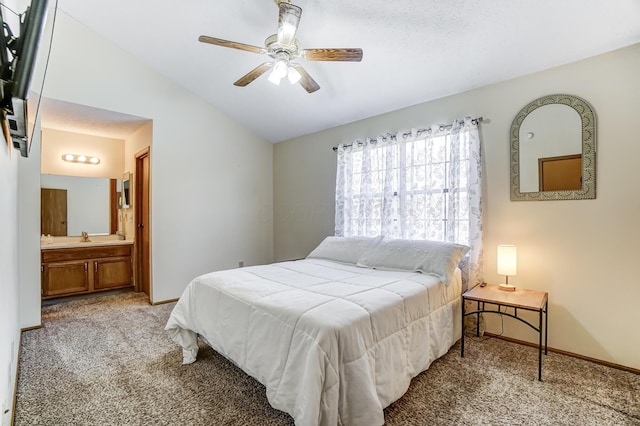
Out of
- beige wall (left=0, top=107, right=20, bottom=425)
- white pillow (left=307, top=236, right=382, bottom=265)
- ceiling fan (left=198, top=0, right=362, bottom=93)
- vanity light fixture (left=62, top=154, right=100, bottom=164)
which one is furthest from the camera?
vanity light fixture (left=62, top=154, right=100, bottom=164)

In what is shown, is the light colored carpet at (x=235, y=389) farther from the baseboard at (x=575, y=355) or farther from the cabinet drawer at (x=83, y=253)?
the cabinet drawer at (x=83, y=253)

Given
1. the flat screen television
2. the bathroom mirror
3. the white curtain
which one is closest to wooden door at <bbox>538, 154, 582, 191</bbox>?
the white curtain

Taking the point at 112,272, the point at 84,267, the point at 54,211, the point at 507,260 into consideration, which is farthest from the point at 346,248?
the point at 54,211

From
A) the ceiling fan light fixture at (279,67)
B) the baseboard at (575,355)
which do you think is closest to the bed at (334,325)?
the baseboard at (575,355)

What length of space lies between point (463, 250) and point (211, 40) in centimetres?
269

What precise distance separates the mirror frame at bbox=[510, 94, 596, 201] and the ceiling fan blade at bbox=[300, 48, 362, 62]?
1697mm

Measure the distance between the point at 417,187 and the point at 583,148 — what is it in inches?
56.5

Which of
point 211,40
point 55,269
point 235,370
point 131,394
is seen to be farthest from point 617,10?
point 55,269

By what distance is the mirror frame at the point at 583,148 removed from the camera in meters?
2.48

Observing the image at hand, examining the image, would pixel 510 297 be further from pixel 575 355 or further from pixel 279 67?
pixel 279 67

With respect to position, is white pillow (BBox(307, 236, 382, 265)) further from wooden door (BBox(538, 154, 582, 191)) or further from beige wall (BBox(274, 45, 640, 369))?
wooden door (BBox(538, 154, 582, 191))

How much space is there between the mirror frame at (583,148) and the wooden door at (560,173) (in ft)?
0.11

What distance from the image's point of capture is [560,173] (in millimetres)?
2629

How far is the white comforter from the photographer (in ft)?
4.96
